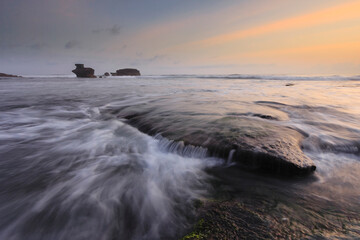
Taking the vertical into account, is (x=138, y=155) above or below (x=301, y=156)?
below

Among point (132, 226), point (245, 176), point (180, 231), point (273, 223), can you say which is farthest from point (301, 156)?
point (132, 226)

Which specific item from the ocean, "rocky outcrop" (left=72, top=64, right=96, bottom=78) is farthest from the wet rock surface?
"rocky outcrop" (left=72, top=64, right=96, bottom=78)

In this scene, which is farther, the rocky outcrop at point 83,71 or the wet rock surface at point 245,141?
the rocky outcrop at point 83,71

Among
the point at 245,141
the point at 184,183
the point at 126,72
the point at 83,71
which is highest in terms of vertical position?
the point at 245,141

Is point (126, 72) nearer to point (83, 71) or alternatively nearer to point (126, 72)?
point (126, 72)

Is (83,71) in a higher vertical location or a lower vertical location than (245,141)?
lower

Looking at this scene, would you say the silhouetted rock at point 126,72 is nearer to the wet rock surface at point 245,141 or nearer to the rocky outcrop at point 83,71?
the rocky outcrop at point 83,71

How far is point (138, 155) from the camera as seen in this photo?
3.07 m

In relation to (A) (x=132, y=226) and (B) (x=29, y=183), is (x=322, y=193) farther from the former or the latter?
(B) (x=29, y=183)

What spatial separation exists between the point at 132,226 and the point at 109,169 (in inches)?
49.7

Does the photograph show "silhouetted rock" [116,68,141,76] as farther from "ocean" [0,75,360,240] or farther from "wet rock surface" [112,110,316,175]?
"wet rock surface" [112,110,316,175]

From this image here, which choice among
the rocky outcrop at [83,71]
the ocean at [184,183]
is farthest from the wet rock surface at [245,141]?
the rocky outcrop at [83,71]

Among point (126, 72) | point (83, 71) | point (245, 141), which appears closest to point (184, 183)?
point (245, 141)

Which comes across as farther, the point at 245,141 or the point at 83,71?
the point at 83,71
